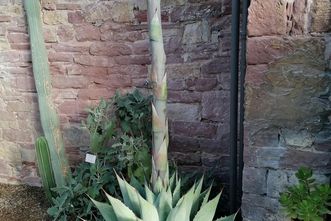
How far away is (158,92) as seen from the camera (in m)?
1.49

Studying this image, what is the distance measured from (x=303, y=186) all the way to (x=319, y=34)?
24.6 inches

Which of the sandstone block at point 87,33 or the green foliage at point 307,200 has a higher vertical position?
the sandstone block at point 87,33

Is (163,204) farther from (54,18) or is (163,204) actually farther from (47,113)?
(54,18)

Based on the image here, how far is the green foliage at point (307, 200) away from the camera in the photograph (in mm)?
1333

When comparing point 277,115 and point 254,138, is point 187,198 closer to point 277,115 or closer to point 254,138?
point 254,138

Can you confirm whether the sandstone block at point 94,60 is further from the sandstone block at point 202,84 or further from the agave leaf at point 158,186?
the agave leaf at point 158,186

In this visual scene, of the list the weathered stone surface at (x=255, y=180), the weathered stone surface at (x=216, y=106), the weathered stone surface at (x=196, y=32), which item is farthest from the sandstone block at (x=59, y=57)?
the weathered stone surface at (x=255, y=180)

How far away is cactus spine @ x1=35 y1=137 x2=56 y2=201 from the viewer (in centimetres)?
251

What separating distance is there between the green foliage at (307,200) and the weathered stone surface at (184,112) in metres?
1.00

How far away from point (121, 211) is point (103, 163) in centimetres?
85

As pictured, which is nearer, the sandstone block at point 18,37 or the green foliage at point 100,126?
the green foliage at point 100,126

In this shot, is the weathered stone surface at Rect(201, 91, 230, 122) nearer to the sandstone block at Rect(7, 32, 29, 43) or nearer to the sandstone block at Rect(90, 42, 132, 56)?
the sandstone block at Rect(90, 42, 132, 56)

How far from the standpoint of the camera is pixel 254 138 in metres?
1.61

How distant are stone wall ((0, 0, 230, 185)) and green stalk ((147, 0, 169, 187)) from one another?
82 cm
